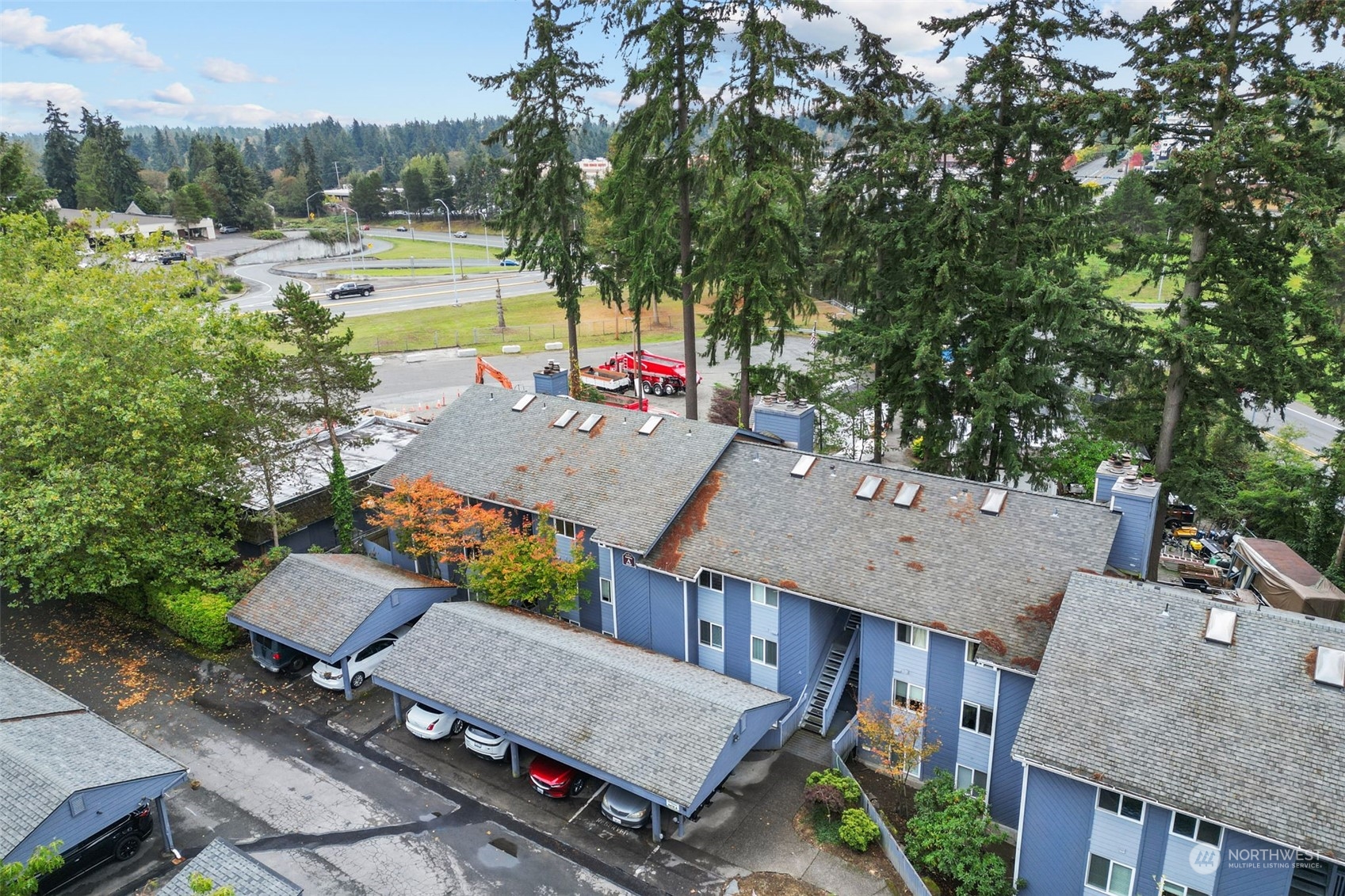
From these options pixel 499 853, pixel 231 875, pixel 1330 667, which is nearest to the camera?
pixel 1330 667

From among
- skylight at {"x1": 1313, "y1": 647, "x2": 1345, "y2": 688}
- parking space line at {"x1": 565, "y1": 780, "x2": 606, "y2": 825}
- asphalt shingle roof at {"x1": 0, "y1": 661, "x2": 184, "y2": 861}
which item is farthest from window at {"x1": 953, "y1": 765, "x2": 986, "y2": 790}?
asphalt shingle roof at {"x1": 0, "y1": 661, "x2": 184, "y2": 861}

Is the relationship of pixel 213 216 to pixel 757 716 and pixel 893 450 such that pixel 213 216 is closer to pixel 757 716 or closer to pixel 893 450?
pixel 893 450

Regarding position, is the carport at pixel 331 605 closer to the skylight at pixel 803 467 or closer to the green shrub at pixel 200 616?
the green shrub at pixel 200 616

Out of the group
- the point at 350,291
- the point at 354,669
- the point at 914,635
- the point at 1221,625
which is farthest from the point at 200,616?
the point at 350,291

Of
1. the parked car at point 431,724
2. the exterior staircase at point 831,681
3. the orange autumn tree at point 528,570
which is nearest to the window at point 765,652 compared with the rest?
the exterior staircase at point 831,681

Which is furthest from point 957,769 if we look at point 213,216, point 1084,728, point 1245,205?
point 213,216

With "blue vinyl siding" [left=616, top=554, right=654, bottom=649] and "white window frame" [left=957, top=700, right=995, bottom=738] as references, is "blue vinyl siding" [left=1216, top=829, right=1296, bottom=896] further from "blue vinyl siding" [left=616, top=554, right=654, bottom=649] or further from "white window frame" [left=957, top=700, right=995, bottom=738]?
"blue vinyl siding" [left=616, top=554, right=654, bottom=649]

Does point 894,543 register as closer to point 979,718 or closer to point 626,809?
point 979,718

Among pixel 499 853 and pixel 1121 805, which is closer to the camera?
pixel 1121 805
